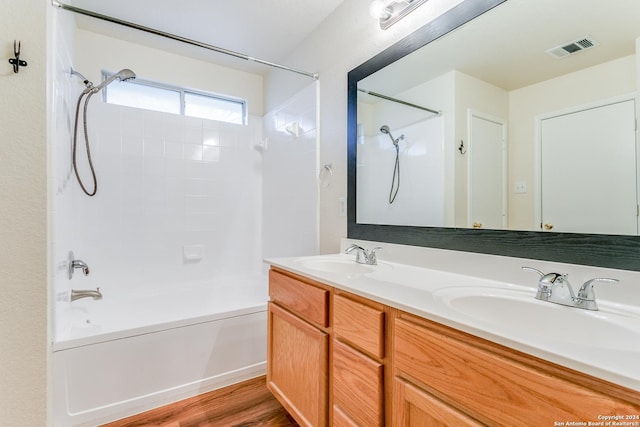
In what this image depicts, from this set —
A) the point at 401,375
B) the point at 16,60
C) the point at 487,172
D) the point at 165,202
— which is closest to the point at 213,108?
the point at 165,202

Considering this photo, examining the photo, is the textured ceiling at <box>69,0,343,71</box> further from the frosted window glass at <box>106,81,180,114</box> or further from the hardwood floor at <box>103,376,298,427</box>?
the hardwood floor at <box>103,376,298,427</box>

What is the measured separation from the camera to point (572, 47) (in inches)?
38.4

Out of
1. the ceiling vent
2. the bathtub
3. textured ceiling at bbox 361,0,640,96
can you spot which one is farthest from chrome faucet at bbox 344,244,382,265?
the ceiling vent

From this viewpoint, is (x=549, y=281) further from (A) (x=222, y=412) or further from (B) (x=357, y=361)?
(A) (x=222, y=412)

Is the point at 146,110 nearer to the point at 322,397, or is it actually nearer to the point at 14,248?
the point at 14,248

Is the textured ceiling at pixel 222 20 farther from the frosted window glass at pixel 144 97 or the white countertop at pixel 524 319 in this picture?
the white countertop at pixel 524 319

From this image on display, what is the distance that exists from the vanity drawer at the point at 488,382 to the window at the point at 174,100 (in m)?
2.68

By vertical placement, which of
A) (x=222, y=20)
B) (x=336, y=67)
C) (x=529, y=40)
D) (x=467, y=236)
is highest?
(x=222, y=20)

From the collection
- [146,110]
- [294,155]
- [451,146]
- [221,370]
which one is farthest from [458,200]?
[146,110]

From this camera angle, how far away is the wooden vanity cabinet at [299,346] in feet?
3.95

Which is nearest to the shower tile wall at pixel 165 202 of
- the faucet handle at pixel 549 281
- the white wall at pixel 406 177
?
the white wall at pixel 406 177

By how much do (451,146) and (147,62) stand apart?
2504 millimetres

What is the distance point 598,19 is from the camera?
92cm

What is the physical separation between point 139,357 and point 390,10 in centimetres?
228
